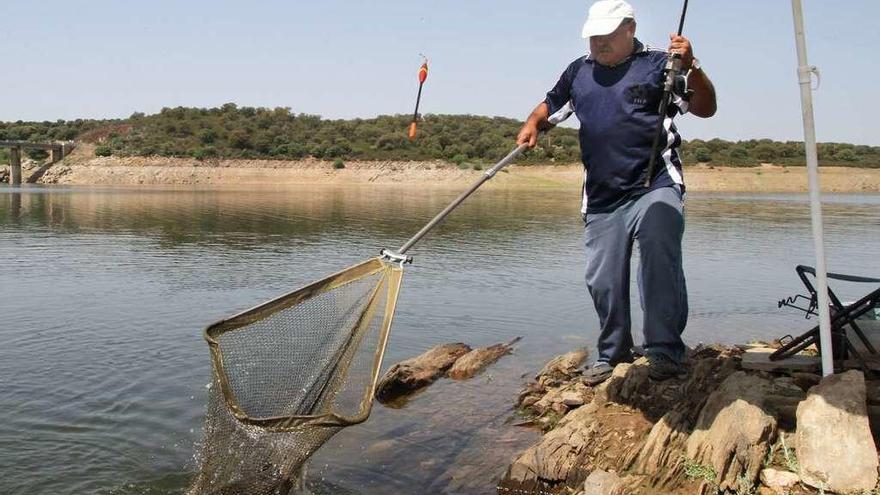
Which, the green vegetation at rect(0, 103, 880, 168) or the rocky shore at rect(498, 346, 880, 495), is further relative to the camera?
the green vegetation at rect(0, 103, 880, 168)

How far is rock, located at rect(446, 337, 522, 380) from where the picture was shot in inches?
364

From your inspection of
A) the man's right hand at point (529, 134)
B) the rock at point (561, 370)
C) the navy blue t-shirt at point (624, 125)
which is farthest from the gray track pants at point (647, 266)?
the rock at point (561, 370)

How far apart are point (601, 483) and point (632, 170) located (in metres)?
2.17

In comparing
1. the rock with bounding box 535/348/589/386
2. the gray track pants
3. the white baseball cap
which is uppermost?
the white baseball cap

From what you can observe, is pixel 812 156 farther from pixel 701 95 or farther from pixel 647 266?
pixel 647 266

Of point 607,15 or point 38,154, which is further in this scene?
point 38,154

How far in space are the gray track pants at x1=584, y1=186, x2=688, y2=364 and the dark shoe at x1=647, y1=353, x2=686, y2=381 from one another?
0.04 m

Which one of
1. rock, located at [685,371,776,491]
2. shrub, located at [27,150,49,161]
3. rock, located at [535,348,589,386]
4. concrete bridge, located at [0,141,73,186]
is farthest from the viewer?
shrub, located at [27,150,49,161]

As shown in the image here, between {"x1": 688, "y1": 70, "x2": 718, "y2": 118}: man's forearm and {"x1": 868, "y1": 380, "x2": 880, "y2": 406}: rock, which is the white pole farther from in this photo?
{"x1": 688, "y1": 70, "x2": 718, "y2": 118}: man's forearm

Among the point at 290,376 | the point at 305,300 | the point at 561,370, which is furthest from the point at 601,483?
the point at 561,370

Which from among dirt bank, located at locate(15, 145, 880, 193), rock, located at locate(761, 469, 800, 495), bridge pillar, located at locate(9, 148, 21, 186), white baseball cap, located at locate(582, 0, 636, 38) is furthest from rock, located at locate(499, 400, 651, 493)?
bridge pillar, located at locate(9, 148, 21, 186)

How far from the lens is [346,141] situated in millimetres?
102062

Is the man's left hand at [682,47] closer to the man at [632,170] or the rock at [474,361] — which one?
the man at [632,170]

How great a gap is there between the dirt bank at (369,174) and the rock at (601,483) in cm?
7327
